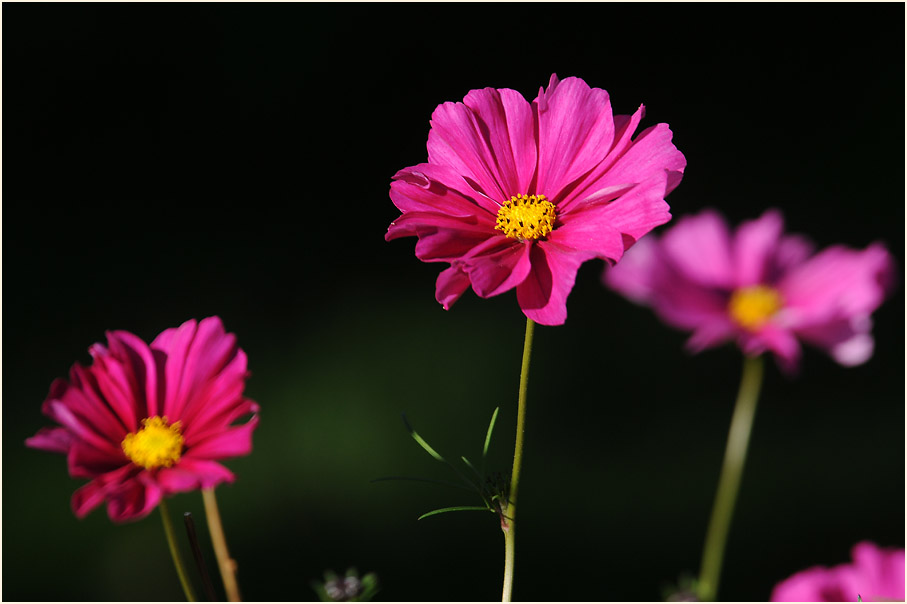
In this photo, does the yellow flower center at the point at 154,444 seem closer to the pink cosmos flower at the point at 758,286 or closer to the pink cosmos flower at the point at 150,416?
the pink cosmos flower at the point at 150,416

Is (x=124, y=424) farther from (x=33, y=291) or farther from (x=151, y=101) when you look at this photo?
(x=151, y=101)

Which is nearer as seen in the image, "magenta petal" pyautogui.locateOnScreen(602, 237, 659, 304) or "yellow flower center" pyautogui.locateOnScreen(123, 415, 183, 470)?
"yellow flower center" pyautogui.locateOnScreen(123, 415, 183, 470)

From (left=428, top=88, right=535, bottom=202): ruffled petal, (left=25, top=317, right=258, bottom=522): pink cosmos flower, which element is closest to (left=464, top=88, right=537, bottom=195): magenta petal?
(left=428, top=88, right=535, bottom=202): ruffled petal

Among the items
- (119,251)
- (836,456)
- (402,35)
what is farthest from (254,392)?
(836,456)

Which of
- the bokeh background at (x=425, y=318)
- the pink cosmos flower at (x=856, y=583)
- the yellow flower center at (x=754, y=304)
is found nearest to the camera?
the pink cosmos flower at (x=856, y=583)

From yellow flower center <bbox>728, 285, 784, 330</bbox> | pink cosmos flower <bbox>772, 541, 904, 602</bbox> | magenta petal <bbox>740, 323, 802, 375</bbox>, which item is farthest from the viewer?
yellow flower center <bbox>728, 285, 784, 330</bbox>

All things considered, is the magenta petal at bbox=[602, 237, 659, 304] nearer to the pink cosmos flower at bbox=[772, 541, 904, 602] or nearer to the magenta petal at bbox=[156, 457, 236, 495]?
the pink cosmos flower at bbox=[772, 541, 904, 602]

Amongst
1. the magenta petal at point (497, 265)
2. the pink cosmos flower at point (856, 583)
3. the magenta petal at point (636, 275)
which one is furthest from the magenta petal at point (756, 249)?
the magenta petal at point (497, 265)
